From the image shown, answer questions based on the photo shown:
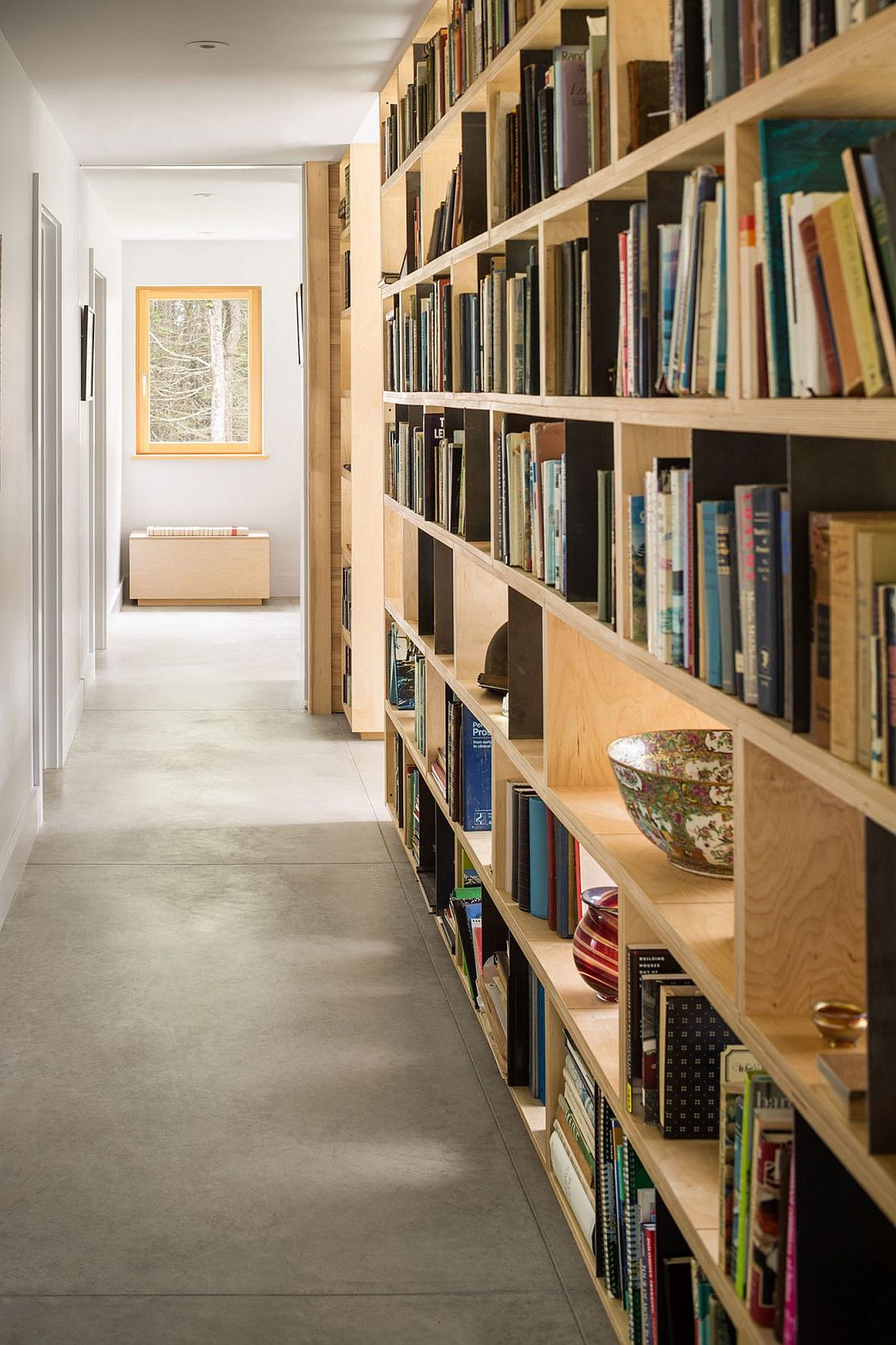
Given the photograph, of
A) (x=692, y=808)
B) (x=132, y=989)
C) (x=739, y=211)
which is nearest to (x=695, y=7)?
(x=739, y=211)

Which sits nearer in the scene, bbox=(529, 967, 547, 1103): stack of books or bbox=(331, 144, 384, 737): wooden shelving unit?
bbox=(529, 967, 547, 1103): stack of books

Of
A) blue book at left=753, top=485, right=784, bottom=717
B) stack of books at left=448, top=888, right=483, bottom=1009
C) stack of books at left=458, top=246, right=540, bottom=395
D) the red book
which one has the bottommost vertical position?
stack of books at left=448, top=888, right=483, bottom=1009

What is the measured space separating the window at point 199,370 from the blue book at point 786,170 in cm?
1106

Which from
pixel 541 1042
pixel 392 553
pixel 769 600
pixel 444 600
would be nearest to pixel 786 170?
pixel 769 600

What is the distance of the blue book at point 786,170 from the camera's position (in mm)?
1500

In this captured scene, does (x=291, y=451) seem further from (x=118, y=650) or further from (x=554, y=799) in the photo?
(x=554, y=799)

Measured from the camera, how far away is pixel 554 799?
2.68 meters

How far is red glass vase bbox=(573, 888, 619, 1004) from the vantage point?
2.53m

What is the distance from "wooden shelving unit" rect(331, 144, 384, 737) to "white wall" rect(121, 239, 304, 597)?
5205mm

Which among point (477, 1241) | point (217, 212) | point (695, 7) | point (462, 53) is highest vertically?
point (217, 212)

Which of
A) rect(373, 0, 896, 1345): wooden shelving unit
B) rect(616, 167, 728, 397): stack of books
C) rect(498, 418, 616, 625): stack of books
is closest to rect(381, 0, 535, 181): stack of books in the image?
rect(373, 0, 896, 1345): wooden shelving unit

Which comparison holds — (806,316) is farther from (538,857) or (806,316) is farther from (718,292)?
(538,857)

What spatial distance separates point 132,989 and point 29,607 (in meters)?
1.93

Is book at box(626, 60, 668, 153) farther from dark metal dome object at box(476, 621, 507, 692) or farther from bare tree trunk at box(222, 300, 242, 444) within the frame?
bare tree trunk at box(222, 300, 242, 444)
